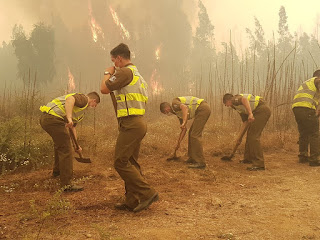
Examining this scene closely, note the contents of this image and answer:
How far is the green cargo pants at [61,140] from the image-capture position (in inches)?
133

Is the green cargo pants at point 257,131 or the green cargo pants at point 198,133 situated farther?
the green cargo pants at point 198,133

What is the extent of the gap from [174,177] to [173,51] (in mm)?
38082

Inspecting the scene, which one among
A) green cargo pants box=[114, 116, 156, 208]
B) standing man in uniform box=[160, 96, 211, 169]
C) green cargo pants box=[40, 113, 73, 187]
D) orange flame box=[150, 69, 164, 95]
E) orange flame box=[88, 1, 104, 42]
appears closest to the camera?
green cargo pants box=[114, 116, 156, 208]

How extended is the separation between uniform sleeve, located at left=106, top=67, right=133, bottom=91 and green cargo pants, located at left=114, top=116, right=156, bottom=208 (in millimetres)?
358

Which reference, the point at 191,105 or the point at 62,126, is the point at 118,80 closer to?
the point at 62,126

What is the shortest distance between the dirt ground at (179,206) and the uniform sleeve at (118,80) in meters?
1.26

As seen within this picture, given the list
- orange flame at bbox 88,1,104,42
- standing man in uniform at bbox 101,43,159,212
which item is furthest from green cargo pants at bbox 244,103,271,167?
orange flame at bbox 88,1,104,42

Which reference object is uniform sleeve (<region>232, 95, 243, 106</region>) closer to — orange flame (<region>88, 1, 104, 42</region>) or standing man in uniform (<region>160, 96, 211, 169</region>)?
standing man in uniform (<region>160, 96, 211, 169</region>)

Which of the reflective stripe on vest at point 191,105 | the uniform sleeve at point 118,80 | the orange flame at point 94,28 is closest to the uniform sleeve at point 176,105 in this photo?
the reflective stripe on vest at point 191,105

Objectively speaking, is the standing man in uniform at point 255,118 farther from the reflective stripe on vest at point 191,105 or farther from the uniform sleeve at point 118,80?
the uniform sleeve at point 118,80

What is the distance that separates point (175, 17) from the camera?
138ft

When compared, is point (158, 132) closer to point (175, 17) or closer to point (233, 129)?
point (233, 129)

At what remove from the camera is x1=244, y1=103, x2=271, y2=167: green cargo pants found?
4664 millimetres

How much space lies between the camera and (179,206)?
9.64 feet
